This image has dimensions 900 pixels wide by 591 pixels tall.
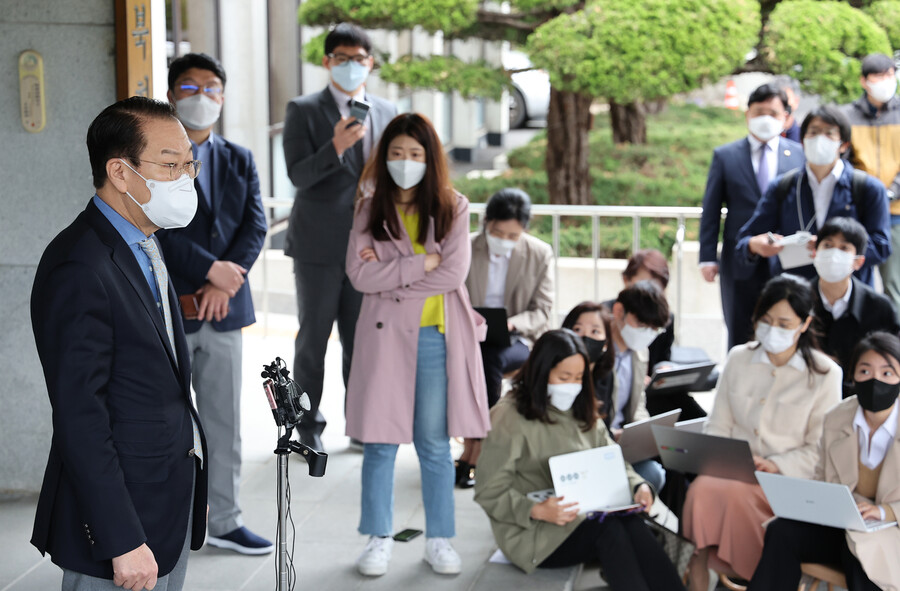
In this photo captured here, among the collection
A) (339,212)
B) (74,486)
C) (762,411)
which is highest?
(339,212)

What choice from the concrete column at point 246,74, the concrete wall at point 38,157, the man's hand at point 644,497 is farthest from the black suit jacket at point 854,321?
the concrete column at point 246,74

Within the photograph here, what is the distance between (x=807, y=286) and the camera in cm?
396

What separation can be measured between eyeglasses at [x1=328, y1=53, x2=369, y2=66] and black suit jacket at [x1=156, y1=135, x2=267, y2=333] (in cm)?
85

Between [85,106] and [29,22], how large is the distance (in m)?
0.36

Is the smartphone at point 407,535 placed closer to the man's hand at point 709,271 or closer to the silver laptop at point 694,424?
the silver laptop at point 694,424

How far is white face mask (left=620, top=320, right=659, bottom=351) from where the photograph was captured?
4418mm

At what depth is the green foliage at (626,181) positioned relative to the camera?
9.56 metres

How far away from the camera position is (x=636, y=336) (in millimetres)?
4434

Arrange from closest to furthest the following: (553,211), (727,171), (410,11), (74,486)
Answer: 1. (74,486)
2. (727,171)
3. (553,211)
4. (410,11)

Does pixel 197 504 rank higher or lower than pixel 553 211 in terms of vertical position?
lower

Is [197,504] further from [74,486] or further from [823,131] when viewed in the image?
[823,131]

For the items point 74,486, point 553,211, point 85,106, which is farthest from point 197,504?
point 553,211

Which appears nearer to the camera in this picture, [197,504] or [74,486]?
[74,486]

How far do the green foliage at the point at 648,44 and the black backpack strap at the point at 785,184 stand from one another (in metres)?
3.12
